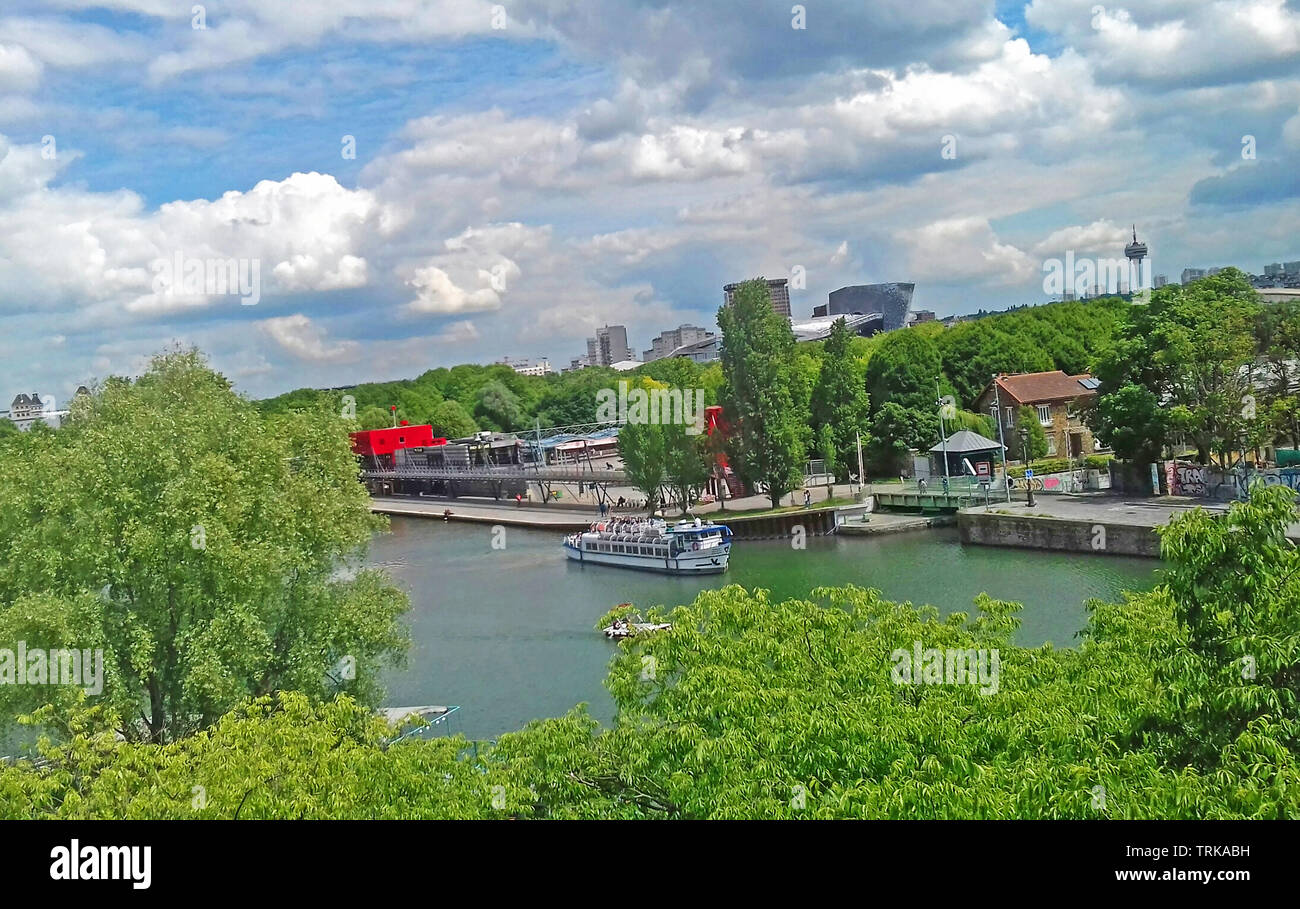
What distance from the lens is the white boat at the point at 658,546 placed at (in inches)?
1099

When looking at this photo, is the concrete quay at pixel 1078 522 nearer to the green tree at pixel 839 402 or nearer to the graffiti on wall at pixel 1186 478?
the graffiti on wall at pixel 1186 478

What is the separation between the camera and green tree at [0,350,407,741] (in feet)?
36.3

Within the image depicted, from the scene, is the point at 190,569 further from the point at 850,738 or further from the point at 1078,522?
the point at 1078,522

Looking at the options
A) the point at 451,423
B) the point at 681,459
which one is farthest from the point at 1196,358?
the point at 451,423

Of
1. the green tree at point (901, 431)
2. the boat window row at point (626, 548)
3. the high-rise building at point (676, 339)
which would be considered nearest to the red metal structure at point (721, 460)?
the green tree at point (901, 431)

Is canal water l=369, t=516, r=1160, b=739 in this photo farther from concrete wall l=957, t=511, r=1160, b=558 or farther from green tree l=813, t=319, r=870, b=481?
green tree l=813, t=319, r=870, b=481

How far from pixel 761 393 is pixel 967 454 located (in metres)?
7.27

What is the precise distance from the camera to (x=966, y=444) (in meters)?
34.3

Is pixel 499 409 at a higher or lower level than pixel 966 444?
higher

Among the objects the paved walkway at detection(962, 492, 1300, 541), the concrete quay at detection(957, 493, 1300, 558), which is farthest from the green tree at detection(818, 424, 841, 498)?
the concrete quay at detection(957, 493, 1300, 558)

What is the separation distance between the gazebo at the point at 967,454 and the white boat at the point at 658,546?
9.26 metres
